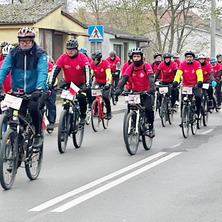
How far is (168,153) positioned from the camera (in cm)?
1193

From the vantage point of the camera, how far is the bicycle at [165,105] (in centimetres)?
1675

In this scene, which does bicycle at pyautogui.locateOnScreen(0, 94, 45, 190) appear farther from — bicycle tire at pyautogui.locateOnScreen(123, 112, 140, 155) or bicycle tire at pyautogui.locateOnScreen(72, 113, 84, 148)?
bicycle tire at pyautogui.locateOnScreen(72, 113, 84, 148)

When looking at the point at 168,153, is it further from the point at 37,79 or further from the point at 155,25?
the point at 155,25

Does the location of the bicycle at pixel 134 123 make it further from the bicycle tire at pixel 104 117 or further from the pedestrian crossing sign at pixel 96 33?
the pedestrian crossing sign at pixel 96 33

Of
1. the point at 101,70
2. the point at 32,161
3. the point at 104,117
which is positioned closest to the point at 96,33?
the point at 101,70

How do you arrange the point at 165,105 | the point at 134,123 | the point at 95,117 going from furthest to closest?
the point at 165,105, the point at 95,117, the point at 134,123

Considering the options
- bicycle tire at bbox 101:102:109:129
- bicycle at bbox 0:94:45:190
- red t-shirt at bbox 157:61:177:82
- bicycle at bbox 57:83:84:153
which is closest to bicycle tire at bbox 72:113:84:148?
bicycle at bbox 57:83:84:153

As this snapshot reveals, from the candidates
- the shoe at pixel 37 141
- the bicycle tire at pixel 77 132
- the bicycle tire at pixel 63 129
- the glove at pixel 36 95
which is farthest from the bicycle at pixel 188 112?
the glove at pixel 36 95

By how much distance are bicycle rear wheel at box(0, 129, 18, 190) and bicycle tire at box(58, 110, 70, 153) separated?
3119 mm

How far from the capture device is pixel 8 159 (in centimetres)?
834

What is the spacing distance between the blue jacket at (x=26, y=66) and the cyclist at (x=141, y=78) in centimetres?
310

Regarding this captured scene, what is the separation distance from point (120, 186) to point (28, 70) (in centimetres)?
195

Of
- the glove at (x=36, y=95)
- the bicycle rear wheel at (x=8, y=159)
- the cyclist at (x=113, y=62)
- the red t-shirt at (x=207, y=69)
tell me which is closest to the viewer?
the bicycle rear wheel at (x=8, y=159)

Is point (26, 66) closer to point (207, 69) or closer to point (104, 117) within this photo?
point (104, 117)
